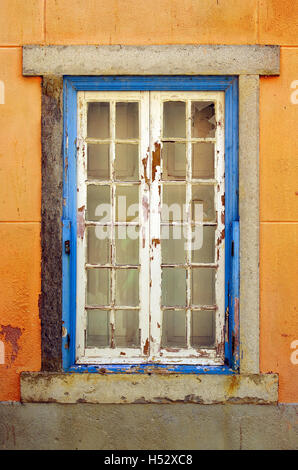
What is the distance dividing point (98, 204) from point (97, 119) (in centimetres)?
64

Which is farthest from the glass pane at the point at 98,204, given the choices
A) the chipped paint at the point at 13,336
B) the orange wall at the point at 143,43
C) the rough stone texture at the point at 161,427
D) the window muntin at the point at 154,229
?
the rough stone texture at the point at 161,427

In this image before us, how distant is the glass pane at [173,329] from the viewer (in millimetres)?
3516

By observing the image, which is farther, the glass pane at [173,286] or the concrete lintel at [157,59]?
the glass pane at [173,286]

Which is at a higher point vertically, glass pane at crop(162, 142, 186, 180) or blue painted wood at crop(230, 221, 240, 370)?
glass pane at crop(162, 142, 186, 180)

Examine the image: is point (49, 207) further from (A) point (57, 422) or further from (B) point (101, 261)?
(A) point (57, 422)

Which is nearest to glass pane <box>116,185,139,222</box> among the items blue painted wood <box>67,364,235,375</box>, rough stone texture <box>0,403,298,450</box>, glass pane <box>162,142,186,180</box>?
glass pane <box>162,142,186,180</box>

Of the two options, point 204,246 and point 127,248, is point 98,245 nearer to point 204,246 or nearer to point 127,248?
point 127,248

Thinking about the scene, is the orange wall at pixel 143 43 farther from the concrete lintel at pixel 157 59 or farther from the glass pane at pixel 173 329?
the glass pane at pixel 173 329

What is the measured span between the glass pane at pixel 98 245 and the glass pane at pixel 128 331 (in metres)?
0.46

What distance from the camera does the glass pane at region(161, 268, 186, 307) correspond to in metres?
3.52

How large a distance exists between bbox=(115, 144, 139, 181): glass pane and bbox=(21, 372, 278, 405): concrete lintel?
58.6 inches

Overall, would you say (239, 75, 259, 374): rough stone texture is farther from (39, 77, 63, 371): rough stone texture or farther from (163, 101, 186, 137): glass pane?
(39, 77, 63, 371): rough stone texture

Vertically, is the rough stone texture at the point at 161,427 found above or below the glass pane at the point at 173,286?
below

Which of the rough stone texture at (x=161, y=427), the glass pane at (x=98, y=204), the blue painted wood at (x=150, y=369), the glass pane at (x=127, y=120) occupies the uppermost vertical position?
the glass pane at (x=127, y=120)
